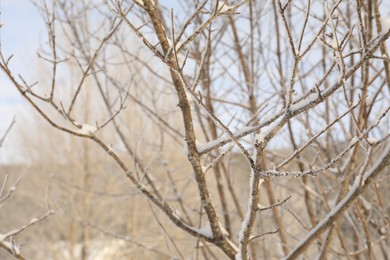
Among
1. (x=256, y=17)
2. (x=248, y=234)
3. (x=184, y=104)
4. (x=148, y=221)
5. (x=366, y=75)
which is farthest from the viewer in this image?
(x=148, y=221)

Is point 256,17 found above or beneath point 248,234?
above

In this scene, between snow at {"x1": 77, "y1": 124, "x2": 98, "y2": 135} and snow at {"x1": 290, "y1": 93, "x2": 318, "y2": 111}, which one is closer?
snow at {"x1": 290, "y1": 93, "x2": 318, "y2": 111}

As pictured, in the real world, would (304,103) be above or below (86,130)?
below

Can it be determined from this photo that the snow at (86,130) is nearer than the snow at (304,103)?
No

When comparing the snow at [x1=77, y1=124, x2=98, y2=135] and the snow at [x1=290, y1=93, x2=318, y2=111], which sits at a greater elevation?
the snow at [x1=77, y1=124, x2=98, y2=135]

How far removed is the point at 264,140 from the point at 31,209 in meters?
10.9

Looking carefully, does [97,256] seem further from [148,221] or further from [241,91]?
[241,91]

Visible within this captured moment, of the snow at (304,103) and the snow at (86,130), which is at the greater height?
the snow at (86,130)

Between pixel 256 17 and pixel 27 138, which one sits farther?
pixel 27 138

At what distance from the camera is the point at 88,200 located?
8.16m

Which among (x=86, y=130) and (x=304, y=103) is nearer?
(x=304, y=103)

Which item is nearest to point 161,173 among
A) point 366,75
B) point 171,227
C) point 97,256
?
point 171,227

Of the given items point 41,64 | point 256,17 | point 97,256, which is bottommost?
point 256,17

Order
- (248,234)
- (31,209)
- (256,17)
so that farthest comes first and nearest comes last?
(31,209) → (256,17) → (248,234)
